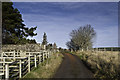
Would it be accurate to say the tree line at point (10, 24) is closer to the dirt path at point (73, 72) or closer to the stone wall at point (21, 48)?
the stone wall at point (21, 48)

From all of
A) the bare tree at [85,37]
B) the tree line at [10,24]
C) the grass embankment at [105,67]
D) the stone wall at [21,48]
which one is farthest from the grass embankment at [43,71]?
the bare tree at [85,37]

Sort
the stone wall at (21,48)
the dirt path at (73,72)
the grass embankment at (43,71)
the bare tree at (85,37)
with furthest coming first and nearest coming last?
1. the bare tree at (85,37)
2. the stone wall at (21,48)
3. the dirt path at (73,72)
4. the grass embankment at (43,71)

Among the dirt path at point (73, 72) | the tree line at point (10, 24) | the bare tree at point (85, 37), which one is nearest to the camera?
the dirt path at point (73, 72)

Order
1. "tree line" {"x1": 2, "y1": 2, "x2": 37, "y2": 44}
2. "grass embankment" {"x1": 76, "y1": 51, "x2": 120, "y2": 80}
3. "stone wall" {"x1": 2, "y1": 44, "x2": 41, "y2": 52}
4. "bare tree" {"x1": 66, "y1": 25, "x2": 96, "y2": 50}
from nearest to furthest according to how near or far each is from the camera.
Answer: "grass embankment" {"x1": 76, "y1": 51, "x2": 120, "y2": 80} < "stone wall" {"x1": 2, "y1": 44, "x2": 41, "y2": 52} < "tree line" {"x1": 2, "y1": 2, "x2": 37, "y2": 44} < "bare tree" {"x1": 66, "y1": 25, "x2": 96, "y2": 50}

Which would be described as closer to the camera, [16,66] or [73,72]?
[16,66]

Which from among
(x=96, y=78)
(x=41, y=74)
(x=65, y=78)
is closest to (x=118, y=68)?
(x=96, y=78)

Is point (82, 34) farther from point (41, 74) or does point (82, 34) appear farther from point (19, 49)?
point (41, 74)

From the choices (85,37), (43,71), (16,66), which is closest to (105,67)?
(43,71)

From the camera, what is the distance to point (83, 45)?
173 ft

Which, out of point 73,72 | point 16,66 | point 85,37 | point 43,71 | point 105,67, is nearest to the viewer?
point 16,66

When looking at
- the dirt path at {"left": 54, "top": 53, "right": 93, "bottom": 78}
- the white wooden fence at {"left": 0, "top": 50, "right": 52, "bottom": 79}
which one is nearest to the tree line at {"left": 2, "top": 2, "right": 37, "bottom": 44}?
the white wooden fence at {"left": 0, "top": 50, "right": 52, "bottom": 79}

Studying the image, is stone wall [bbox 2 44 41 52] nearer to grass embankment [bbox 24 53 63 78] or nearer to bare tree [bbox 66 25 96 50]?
grass embankment [bbox 24 53 63 78]

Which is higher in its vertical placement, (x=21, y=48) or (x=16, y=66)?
(x=21, y=48)

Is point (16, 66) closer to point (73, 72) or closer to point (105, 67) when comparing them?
point (73, 72)
